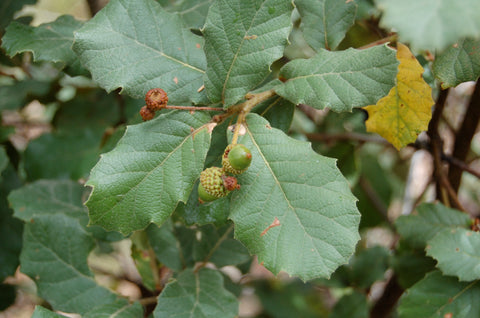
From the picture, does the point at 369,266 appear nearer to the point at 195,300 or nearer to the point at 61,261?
the point at 195,300

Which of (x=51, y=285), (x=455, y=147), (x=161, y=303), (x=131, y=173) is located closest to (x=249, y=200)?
(x=131, y=173)

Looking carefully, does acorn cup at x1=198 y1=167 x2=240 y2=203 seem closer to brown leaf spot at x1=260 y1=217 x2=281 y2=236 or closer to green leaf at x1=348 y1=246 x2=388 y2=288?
brown leaf spot at x1=260 y1=217 x2=281 y2=236

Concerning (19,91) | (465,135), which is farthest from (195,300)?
(19,91)

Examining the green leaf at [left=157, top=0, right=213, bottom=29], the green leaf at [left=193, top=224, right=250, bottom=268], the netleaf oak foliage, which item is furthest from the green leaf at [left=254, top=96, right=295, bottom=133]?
the green leaf at [left=193, top=224, right=250, bottom=268]

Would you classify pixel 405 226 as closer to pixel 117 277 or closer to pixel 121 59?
pixel 121 59

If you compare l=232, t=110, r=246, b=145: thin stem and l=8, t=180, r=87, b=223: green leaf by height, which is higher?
l=232, t=110, r=246, b=145: thin stem
